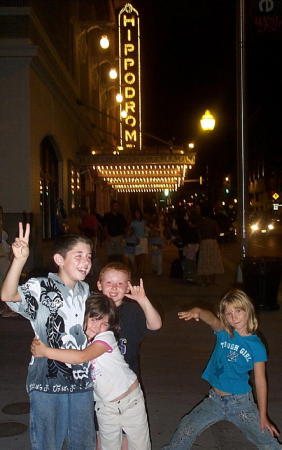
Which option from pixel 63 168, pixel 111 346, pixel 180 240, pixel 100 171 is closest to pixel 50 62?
pixel 63 168

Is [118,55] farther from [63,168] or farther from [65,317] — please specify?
[65,317]

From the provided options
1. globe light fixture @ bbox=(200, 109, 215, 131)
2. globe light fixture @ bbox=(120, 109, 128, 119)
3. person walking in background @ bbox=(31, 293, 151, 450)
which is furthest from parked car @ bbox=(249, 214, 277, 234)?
person walking in background @ bbox=(31, 293, 151, 450)

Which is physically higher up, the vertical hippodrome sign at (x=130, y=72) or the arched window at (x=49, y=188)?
the vertical hippodrome sign at (x=130, y=72)

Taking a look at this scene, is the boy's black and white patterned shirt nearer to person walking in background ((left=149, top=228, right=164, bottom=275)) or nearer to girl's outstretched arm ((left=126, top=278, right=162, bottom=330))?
girl's outstretched arm ((left=126, top=278, right=162, bottom=330))

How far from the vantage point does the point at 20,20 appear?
553 inches

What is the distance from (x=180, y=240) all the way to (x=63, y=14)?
8.76 m

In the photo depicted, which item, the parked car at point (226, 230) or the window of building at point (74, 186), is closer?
the window of building at point (74, 186)

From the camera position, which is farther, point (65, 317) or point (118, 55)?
point (118, 55)

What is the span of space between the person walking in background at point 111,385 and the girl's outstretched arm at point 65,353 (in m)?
0.01

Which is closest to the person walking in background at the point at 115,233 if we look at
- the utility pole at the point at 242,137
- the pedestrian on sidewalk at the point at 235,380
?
the utility pole at the point at 242,137

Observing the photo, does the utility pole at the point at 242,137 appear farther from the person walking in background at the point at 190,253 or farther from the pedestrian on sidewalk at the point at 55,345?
the pedestrian on sidewalk at the point at 55,345

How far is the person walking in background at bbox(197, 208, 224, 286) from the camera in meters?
14.2

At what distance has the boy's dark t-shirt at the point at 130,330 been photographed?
12.7 ft

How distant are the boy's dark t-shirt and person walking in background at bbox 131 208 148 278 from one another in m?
11.8
